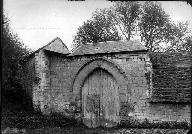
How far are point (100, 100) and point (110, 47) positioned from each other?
2397 millimetres

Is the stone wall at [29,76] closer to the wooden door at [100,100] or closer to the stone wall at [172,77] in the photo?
the wooden door at [100,100]

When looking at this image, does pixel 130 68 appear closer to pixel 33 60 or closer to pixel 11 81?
pixel 33 60

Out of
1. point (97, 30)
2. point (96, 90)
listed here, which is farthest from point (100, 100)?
point (97, 30)

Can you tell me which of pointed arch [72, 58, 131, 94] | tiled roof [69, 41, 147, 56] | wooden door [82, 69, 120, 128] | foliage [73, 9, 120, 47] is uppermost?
foliage [73, 9, 120, 47]

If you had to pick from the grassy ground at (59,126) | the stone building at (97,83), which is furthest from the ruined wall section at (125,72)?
the grassy ground at (59,126)

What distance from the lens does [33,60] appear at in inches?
508

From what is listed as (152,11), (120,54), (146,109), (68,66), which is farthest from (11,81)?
(152,11)

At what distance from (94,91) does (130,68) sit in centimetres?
191

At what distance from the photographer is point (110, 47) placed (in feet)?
40.2

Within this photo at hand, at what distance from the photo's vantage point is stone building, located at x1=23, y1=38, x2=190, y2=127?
1138 centimetres

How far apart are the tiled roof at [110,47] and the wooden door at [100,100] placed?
0.94 m

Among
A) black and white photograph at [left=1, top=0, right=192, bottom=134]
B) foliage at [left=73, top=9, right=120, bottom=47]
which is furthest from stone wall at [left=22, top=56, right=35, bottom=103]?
foliage at [left=73, top=9, right=120, bottom=47]

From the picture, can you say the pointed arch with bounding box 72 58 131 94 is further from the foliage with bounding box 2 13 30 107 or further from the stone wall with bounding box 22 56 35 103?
the foliage with bounding box 2 13 30 107

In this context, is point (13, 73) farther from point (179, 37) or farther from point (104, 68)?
point (179, 37)
